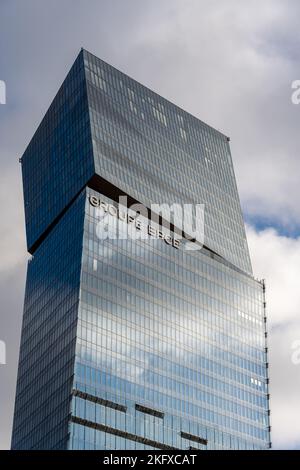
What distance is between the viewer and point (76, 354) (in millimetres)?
191375

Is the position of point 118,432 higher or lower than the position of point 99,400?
lower

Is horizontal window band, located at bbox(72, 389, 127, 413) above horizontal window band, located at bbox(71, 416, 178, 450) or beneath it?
above

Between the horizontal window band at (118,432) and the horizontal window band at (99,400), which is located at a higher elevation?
the horizontal window band at (99,400)

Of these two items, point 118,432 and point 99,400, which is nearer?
point 99,400

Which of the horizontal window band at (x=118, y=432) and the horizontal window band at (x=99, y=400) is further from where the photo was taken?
the horizontal window band at (x=99, y=400)

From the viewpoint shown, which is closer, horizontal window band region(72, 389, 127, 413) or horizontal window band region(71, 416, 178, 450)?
horizontal window band region(71, 416, 178, 450)

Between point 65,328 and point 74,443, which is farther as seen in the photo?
point 65,328
